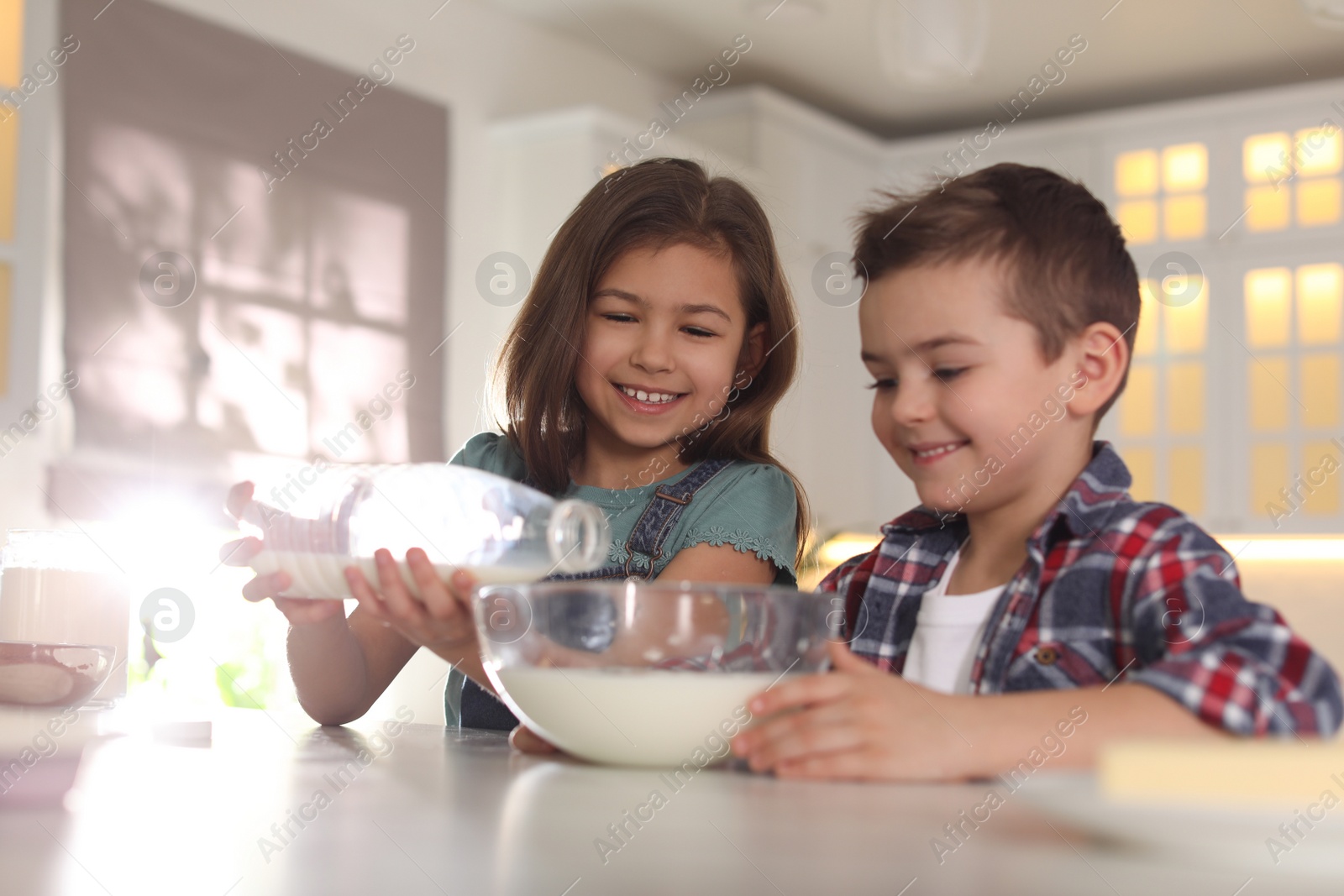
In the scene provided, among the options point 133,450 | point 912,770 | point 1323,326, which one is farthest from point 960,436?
point 1323,326

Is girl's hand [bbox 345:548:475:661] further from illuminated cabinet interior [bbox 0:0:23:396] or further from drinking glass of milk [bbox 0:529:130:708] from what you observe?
illuminated cabinet interior [bbox 0:0:23:396]

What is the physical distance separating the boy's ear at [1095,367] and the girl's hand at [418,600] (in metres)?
0.49

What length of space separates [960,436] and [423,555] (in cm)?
43

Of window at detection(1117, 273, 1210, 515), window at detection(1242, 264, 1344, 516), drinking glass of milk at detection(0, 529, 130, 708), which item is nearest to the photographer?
drinking glass of milk at detection(0, 529, 130, 708)

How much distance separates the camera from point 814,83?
3.86 metres

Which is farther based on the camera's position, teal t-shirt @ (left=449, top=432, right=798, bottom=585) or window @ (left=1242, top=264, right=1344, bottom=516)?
window @ (left=1242, top=264, right=1344, bottom=516)

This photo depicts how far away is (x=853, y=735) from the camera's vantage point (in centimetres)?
62

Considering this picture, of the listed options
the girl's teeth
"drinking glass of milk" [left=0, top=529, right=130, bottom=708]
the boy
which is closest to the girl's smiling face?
the girl's teeth

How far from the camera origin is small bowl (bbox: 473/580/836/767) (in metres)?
0.63

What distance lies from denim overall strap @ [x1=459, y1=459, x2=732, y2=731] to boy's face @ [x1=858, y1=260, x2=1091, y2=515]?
24 cm

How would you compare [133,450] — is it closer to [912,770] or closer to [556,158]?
[556,158]

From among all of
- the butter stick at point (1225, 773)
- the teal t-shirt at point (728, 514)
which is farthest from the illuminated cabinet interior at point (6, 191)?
the butter stick at point (1225, 773)

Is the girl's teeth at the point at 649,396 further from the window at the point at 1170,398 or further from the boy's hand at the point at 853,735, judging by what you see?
the window at the point at 1170,398

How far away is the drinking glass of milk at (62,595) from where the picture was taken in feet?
2.94
